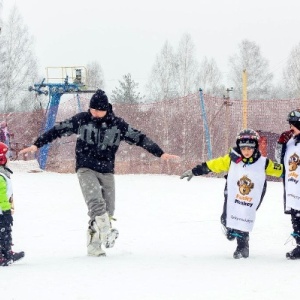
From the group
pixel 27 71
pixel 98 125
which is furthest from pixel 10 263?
pixel 27 71

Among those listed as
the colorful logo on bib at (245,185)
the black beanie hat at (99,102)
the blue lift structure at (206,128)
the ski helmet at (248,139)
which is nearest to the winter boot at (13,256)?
the black beanie hat at (99,102)

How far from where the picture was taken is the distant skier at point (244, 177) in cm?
558

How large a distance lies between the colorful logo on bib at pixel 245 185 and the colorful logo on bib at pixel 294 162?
0.42m

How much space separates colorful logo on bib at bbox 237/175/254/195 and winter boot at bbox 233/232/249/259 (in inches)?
16.1

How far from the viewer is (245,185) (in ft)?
18.5

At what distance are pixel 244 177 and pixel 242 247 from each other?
678 mm

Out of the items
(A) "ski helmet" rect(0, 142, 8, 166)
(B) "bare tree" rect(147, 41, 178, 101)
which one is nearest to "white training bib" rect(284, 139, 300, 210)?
(A) "ski helmet" rect(0, 142, 8, 166)

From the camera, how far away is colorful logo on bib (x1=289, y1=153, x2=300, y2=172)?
5.59 meters

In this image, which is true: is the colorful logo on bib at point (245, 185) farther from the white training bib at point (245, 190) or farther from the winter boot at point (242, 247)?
the winter boot at point (242, 247)

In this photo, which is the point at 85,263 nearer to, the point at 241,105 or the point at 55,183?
the point at 55,183

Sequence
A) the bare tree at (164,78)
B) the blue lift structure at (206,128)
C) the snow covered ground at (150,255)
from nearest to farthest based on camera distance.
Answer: the snow covered ground at (150,255) < the blue lift structure at (206,128) < the bare tree at (164,78)

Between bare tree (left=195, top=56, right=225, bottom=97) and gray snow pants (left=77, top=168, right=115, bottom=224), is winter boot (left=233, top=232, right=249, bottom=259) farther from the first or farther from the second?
bare tree (left=195, top=56, right=225, bottom=97)

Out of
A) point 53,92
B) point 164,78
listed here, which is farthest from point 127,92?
point 53,92

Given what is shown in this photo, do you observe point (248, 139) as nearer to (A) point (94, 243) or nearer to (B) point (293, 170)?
(B) point (293, 170)
